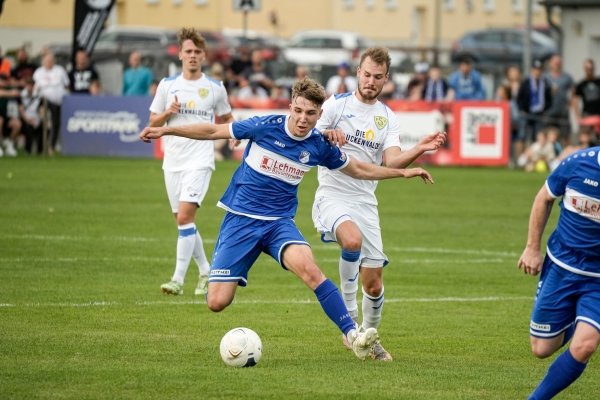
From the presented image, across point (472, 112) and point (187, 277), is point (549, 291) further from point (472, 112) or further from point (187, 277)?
point (472, 112)

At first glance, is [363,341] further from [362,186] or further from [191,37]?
[191,37]

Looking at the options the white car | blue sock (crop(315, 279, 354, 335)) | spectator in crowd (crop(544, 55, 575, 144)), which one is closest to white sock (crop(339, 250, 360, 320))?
blue sock (crop(315, 279, 354, 335))

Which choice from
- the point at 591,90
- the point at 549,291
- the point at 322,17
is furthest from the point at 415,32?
the point at 549,291

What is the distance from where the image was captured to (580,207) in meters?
6.67

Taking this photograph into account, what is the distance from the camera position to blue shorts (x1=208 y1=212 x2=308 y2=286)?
27.1 ft

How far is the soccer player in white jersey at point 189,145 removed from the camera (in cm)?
1139

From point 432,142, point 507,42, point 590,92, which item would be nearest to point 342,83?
point 590,92

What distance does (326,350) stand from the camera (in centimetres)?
861

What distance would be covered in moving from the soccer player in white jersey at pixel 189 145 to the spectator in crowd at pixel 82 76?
53.1ft

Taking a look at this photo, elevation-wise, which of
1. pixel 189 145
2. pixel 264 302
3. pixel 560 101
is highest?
pixel 189 145

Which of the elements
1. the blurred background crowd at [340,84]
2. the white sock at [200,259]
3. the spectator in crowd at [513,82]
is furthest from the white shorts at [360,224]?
the spectator in crowd at [513,82]

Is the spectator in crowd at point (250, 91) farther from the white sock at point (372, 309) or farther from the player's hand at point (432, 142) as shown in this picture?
the player's hand at point (432, 142)

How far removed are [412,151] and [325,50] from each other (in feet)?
109

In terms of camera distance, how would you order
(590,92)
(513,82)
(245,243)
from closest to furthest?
(245,243) < (590,92) < (513,82)
